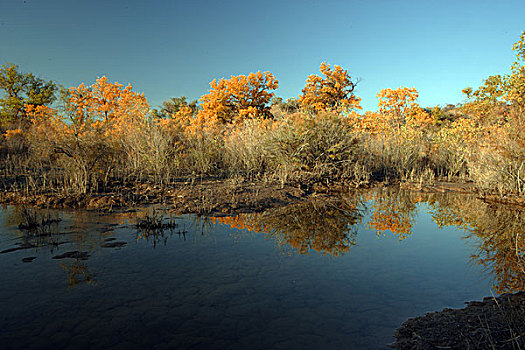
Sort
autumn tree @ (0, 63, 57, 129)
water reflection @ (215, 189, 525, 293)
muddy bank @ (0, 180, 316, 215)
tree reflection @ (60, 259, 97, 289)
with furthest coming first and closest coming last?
autumn tree @ (0, 63, 57, 129) → muddy bank @ (0, 180, 316, 215) → water reflection @ (215, 189, 525, 293) → tree reflection @ (60, 259, 97, 289)

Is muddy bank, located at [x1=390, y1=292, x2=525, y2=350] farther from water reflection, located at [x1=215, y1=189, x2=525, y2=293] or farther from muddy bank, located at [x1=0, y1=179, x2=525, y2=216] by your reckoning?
muddy bank, located at [x1=0, y1=179, x2=525, y2=216]

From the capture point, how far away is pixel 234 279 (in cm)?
364

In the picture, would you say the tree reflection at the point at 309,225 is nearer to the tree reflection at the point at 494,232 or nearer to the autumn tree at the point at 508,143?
the tree reflection at the point at 494,232

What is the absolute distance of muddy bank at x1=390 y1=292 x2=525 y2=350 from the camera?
7.38 feet

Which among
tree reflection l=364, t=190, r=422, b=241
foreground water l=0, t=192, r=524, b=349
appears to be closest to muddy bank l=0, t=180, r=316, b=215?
foreground water l=0, t=192, r=524, b=349

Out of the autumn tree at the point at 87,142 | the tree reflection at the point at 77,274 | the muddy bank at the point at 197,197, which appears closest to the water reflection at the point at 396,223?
the muddy bank at the point at 197,197

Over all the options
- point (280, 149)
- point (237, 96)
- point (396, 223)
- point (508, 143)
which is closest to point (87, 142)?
point (280, 149)

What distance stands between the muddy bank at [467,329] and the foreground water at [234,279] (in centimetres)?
18

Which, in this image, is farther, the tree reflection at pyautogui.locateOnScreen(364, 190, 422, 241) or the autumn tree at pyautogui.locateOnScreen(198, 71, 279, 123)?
the autumn tree at pyautogui.locateOnScreen(198, 71, 279, 123)

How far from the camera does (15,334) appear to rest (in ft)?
8.28

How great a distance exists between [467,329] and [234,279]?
7.38 feet

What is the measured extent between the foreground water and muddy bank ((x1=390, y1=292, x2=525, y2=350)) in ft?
0.58

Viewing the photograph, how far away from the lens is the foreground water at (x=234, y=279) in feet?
8.54

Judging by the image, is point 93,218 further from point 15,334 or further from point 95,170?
point 15,334
